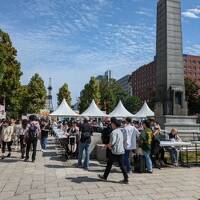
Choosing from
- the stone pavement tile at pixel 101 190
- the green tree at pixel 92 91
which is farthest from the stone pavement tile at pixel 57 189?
the green tree at pixel 92 91

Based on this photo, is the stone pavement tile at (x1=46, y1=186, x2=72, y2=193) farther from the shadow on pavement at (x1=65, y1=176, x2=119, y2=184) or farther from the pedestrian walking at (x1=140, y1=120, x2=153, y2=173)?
the pedestrian walking at (x1=140, y1=120, x2=153, y2=173)

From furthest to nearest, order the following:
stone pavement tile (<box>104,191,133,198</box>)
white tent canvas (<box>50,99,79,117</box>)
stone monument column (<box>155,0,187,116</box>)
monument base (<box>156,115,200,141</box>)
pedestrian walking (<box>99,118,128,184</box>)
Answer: white tent canvas (<box>50,99,79,117</box>), stone monument column (<box>155,0,187,116</box>), monument base (<box>156,115,200,141</box>), pedestrian walking (<box>99,118,128,184</box>), stone pavement tile (<box>104,191,133,198</box>)

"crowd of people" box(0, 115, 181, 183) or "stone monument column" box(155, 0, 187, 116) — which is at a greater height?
"stone monument column" box(155, 0, 187, 116)

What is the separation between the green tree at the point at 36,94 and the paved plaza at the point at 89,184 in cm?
6554

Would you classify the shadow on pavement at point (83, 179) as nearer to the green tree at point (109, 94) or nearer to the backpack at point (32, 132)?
the backpack at point (32, 132)

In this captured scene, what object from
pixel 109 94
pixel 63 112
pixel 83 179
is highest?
pixel 109 94

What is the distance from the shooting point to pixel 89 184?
9750 millimetres

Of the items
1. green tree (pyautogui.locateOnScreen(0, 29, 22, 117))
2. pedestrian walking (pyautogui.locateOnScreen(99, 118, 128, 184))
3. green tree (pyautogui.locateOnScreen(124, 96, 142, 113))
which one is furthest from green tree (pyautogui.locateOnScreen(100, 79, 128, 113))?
pedestrian walking (pyautogui.locateOnScreen(99, 118, 128, 184))

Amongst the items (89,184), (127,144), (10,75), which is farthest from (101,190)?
(10,75)

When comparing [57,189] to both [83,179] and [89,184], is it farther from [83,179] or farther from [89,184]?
[83,179]

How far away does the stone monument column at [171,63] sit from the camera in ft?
73.3

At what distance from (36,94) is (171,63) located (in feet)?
199

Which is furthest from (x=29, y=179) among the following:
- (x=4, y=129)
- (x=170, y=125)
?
(x=170, y=125)

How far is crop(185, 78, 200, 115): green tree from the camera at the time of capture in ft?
217
